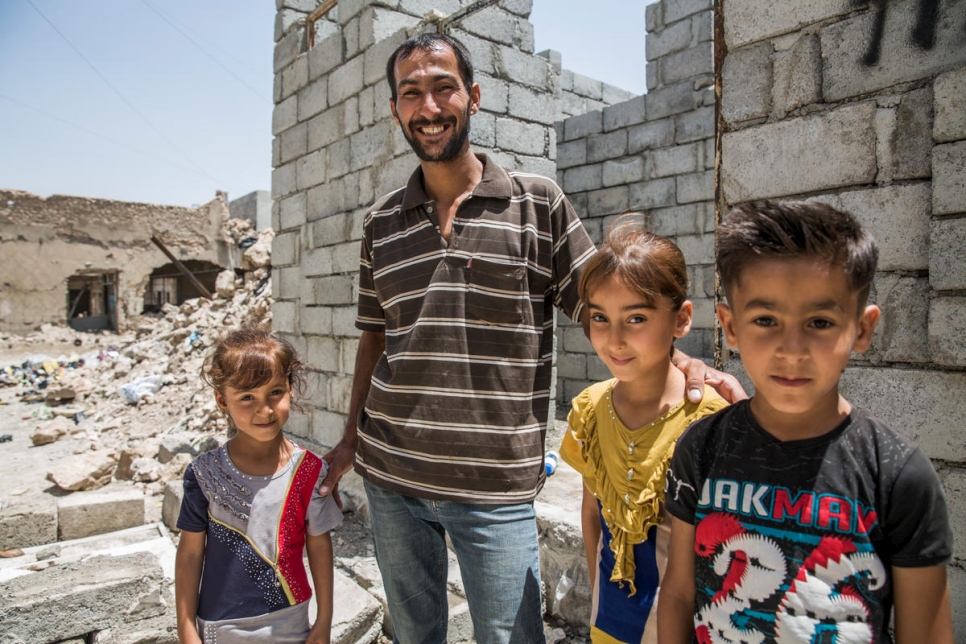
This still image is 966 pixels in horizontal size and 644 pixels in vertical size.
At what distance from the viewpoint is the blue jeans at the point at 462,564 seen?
174 centimetres

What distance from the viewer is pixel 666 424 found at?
149 centimetres

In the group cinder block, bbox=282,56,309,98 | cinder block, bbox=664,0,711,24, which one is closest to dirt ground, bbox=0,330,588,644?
cinder block, bbox=282,56,309,98

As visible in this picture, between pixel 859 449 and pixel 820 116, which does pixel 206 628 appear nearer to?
pixel 859 449

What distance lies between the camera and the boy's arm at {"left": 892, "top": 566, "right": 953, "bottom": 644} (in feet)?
3.35

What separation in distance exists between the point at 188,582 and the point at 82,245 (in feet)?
58.4

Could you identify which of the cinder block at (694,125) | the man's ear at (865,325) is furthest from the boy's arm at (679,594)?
the cinder block at (694,125)

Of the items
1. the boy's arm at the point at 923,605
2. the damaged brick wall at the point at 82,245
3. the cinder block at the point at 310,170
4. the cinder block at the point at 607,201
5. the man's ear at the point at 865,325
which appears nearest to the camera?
the boy's arm at the point at 923,605

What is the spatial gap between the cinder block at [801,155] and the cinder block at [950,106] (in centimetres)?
17

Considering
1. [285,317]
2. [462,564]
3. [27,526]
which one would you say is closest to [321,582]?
[462,564]

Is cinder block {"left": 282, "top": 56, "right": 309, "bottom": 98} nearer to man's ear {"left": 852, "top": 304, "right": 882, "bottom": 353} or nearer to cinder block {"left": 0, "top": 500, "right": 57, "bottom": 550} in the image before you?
cinder block {"left": 0, "top": 500, "right": 57, "bottom": 550}

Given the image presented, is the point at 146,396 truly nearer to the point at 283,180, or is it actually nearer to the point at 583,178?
the point at 283,180

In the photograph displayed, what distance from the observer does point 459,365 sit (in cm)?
179

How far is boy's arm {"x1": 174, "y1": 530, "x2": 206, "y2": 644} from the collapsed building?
49.4 feet

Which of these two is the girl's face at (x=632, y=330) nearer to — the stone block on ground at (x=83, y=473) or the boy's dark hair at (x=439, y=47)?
the boy's dark hair at (x=439, y=47)
